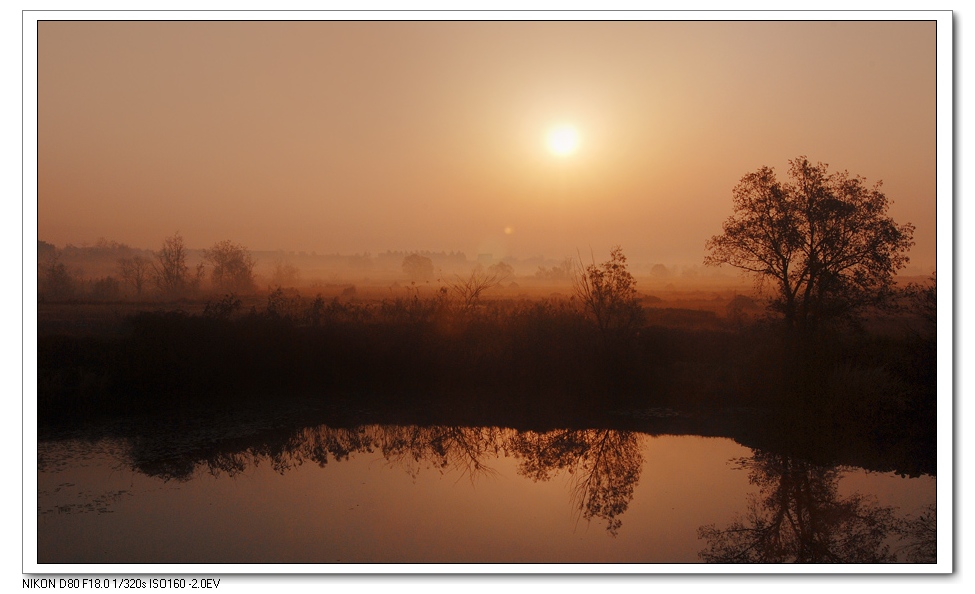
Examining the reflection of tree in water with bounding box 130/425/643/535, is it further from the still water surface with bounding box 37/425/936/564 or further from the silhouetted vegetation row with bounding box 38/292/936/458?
the silhouetted vegetation row with bounding box 38/292/936/458

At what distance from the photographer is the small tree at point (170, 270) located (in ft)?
29.6

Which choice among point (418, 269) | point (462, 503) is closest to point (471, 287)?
point (418, 269)

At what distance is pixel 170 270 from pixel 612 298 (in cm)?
674

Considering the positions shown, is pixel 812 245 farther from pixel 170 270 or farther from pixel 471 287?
pixel 170 270

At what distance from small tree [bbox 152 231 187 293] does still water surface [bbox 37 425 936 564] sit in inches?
127

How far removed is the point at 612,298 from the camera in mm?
10047

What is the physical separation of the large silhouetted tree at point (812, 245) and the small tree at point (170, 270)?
26.0 feet

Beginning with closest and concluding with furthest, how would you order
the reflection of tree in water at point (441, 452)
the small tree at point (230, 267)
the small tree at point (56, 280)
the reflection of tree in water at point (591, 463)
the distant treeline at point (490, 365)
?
the reflection of tree in water at point (591, 463) → the reflection of tree in water at point (441, 452) → the small tree at point (56, 280) → the distant treeline at point (490, 365) → the small tree at point (230, 267)

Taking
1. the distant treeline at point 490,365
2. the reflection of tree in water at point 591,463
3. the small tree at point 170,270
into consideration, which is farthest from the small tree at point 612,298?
the small tree at point 170,270

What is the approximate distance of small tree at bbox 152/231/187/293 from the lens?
29.6 feet

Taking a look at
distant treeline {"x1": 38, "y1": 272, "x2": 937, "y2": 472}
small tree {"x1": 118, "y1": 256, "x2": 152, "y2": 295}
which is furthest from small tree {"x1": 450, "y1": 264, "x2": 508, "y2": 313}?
small tree {"x1": 118, "y1": 256, "x2": 152, "y2": 295}

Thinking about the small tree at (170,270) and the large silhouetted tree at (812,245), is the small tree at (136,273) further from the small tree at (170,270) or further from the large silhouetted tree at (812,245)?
the large silhouetted tree at (812,245)
